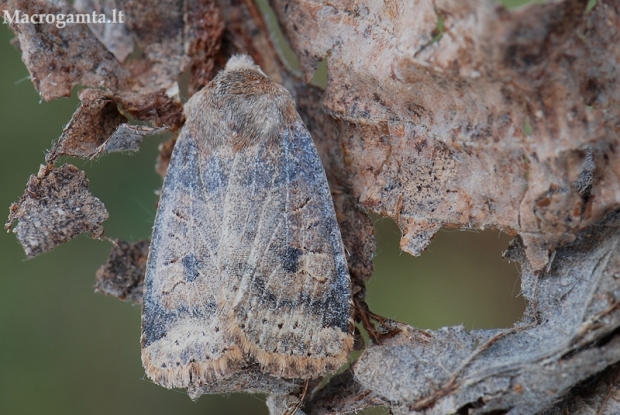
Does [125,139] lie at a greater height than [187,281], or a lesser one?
greater

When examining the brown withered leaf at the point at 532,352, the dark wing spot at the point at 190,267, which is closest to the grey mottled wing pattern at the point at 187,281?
the dark wing spot at the point at 190,267

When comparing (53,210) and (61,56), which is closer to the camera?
(53,210)

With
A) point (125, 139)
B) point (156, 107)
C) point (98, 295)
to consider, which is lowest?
point (98, 295)

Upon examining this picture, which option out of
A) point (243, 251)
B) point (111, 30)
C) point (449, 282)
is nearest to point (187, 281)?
point (243, 251)

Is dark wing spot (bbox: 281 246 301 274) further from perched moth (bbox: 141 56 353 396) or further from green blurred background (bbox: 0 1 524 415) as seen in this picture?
green blurred background (bbox: 0 1 524 415)

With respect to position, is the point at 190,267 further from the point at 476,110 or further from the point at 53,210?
the point at 476,110

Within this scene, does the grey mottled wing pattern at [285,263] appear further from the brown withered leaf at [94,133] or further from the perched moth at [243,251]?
the brown withered leaf at [94,133]

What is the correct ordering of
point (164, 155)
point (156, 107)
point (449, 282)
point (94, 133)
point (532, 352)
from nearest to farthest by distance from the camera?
point (532, 352) → point (94, 133) → point (156, 107) → point (164, 155) → point (449, 282)
